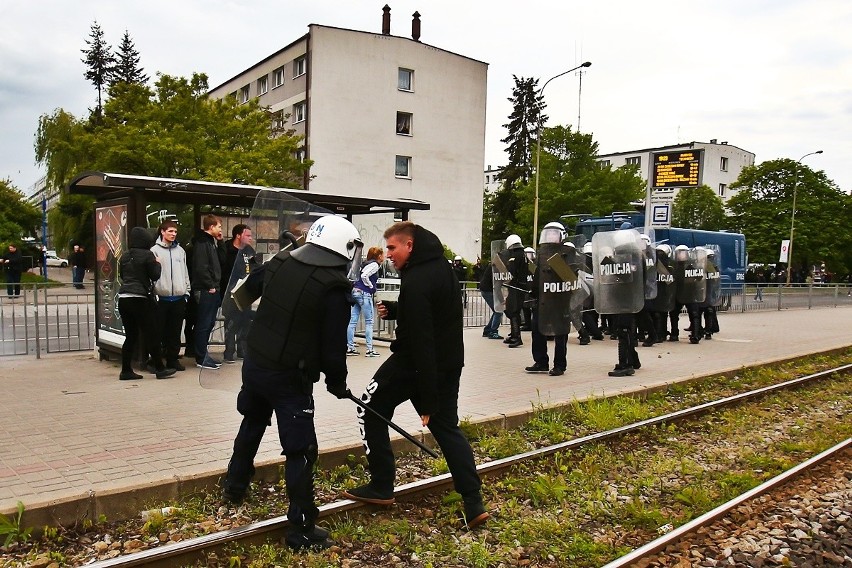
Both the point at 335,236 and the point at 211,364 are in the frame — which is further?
the point at 211,364

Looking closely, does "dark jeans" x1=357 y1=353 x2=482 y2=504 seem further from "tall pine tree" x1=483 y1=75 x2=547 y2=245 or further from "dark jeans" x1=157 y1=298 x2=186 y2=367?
"tall pine tree" x1=483 y1=75 x2=547 y2=245

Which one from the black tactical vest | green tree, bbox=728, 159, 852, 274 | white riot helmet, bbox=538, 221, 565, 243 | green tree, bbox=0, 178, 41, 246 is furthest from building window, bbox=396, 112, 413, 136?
the black tactical vest

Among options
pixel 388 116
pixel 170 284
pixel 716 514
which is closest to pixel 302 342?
pixel 716 514

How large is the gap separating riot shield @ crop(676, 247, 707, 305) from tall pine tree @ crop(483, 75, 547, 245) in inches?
1650

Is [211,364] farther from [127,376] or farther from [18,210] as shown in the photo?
[18,210]

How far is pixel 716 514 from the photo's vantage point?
4.82 m

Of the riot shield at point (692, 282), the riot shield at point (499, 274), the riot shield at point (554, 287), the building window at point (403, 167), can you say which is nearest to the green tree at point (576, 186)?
the building window at point (403, 167)

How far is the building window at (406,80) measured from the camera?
39906mm

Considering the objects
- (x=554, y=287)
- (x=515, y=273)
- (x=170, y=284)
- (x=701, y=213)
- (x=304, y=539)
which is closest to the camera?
(x=304, y=539)

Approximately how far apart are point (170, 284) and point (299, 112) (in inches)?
1252

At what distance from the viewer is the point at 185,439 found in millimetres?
5887

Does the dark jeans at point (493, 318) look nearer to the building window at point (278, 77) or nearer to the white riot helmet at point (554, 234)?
the white riot helmet at point (554, 234)

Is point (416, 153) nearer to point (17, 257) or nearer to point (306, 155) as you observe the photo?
point (306, 155)

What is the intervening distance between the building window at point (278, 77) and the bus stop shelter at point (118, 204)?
32.1 meters
